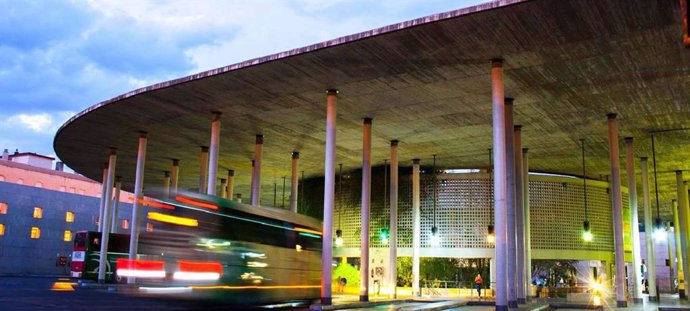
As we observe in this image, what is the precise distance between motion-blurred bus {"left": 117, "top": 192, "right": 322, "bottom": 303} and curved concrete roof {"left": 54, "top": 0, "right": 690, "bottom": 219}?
18.4 feet

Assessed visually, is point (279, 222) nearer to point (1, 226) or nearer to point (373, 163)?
point (373, 163)

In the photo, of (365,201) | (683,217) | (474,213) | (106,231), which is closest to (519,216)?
(365,201)

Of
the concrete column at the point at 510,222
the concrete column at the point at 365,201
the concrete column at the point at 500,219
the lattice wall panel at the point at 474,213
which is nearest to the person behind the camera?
the concrete column at the point at 500,219

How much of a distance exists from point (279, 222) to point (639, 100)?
14.2 meters

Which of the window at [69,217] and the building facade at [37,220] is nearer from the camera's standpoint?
the building facade at [37,220]

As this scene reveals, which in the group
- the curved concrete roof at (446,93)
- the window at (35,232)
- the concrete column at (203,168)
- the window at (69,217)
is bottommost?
the window at (35,232)

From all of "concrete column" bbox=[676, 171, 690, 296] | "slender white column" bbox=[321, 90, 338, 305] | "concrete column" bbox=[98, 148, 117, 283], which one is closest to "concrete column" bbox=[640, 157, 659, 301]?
"concrete column" bbox=[676, 171, 690, 296]

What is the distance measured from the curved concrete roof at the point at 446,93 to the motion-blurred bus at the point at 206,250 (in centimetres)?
559

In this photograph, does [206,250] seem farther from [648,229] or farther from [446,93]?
[648,229]

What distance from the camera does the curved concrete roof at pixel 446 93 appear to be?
652 inches

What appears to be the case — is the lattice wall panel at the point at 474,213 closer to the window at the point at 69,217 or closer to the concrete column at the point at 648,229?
the concrete column at the point at 648,229

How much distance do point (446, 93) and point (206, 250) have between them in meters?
11.1

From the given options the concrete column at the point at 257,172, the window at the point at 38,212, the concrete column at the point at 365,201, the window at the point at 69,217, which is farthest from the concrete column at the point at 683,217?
the window at the point at 38,212

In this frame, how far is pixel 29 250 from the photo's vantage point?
2152 inches
